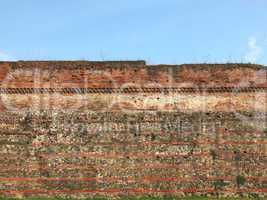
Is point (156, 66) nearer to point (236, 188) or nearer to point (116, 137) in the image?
point (116, 137)

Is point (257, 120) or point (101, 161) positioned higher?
point (257, 120)

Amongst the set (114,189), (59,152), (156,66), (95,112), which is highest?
(156,66)

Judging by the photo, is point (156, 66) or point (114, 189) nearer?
point (114, 189)

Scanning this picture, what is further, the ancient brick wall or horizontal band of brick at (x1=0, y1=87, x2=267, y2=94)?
horizontal band of brick at (x1=0, y1=87, x2=267, y2=94)

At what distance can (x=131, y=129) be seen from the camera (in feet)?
40.9

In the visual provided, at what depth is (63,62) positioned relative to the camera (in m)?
12.8

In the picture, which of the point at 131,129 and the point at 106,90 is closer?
the point at 131,129

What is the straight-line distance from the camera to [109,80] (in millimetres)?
12773

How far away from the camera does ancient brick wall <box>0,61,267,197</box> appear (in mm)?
12148

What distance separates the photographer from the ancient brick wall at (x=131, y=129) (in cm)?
1215

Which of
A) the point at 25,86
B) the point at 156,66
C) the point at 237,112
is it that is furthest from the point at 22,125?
the point at 237,112

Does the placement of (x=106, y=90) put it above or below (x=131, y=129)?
above

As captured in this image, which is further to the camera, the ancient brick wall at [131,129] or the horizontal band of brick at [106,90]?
the horizontal band of brick at [106,90]

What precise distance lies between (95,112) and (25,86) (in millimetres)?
1740
